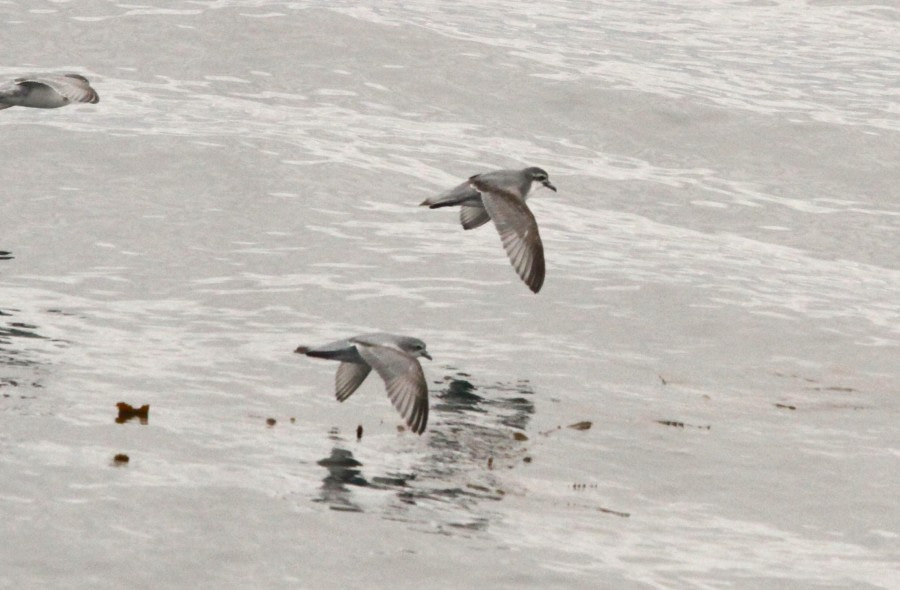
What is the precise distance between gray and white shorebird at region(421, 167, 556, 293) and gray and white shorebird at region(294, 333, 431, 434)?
9.76ft

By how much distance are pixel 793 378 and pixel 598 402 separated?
2.54 metres

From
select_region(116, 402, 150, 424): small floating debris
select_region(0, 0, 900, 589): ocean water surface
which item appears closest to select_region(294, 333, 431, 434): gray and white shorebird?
select_region(0, 0, 900, 589): ocean water surface

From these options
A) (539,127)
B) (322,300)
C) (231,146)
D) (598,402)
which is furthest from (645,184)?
(598,402)

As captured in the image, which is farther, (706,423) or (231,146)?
(231,146)

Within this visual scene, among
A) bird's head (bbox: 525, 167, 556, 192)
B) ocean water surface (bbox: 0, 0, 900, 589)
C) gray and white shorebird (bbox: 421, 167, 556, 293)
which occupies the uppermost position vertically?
bird's head (bbox: 525, 167, 556, 192)

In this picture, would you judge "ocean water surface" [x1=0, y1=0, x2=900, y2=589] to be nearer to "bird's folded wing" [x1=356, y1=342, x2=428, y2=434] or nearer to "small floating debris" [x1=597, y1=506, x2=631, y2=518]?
"small floating debris" [x1=597, y1=506, x2=631, y2=518]

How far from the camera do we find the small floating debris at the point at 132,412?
13305 millimetres

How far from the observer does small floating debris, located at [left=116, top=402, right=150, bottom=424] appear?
13305mm

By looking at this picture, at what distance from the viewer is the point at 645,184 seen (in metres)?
25.5

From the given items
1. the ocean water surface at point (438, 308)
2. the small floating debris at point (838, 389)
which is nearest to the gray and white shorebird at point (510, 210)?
the ocean water surface at point (438, 308)

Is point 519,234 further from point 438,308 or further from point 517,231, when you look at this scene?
point 438,308

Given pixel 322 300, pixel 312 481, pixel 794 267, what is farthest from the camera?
pixel 794 267

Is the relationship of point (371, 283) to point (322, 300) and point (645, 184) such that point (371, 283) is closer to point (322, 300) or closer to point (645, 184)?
point (322, 300)

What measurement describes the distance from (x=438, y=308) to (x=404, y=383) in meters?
4.90
